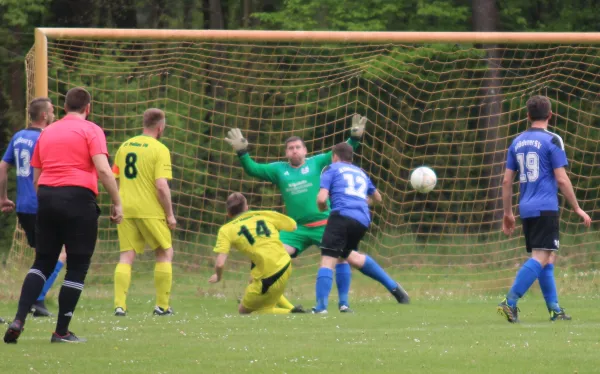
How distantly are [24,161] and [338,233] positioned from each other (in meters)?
2.95

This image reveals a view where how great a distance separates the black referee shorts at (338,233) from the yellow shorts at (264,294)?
41 centimetres

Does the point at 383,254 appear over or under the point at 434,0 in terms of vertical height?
under

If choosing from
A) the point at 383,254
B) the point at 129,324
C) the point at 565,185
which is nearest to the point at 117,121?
the point at 383,254

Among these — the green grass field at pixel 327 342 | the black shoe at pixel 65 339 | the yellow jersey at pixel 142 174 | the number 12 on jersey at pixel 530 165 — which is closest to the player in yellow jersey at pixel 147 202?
the yellow jersey at pixel 142 174

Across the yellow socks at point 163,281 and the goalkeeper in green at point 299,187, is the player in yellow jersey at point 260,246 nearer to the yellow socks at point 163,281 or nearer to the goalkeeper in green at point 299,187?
the yellow socks at point 163,281

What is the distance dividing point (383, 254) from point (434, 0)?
11050 millimetres

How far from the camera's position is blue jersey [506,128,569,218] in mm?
9312

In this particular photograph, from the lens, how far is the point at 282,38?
1267 cm

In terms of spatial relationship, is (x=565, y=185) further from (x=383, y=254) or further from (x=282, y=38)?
(x=383, y=254)

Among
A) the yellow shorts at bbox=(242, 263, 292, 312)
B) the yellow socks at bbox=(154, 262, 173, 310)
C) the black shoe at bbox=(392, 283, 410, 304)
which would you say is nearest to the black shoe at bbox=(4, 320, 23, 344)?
the yellow socks at bbox=(154, 262, 173, 310)

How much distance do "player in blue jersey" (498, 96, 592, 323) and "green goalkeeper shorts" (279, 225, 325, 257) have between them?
268 cm

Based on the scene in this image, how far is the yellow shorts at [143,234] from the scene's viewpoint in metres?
10.6

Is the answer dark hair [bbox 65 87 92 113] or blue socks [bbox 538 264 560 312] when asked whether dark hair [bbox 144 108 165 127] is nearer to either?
dark hair [bbox 65 87 92 113]

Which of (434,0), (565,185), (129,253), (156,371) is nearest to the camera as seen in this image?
(156,371)
